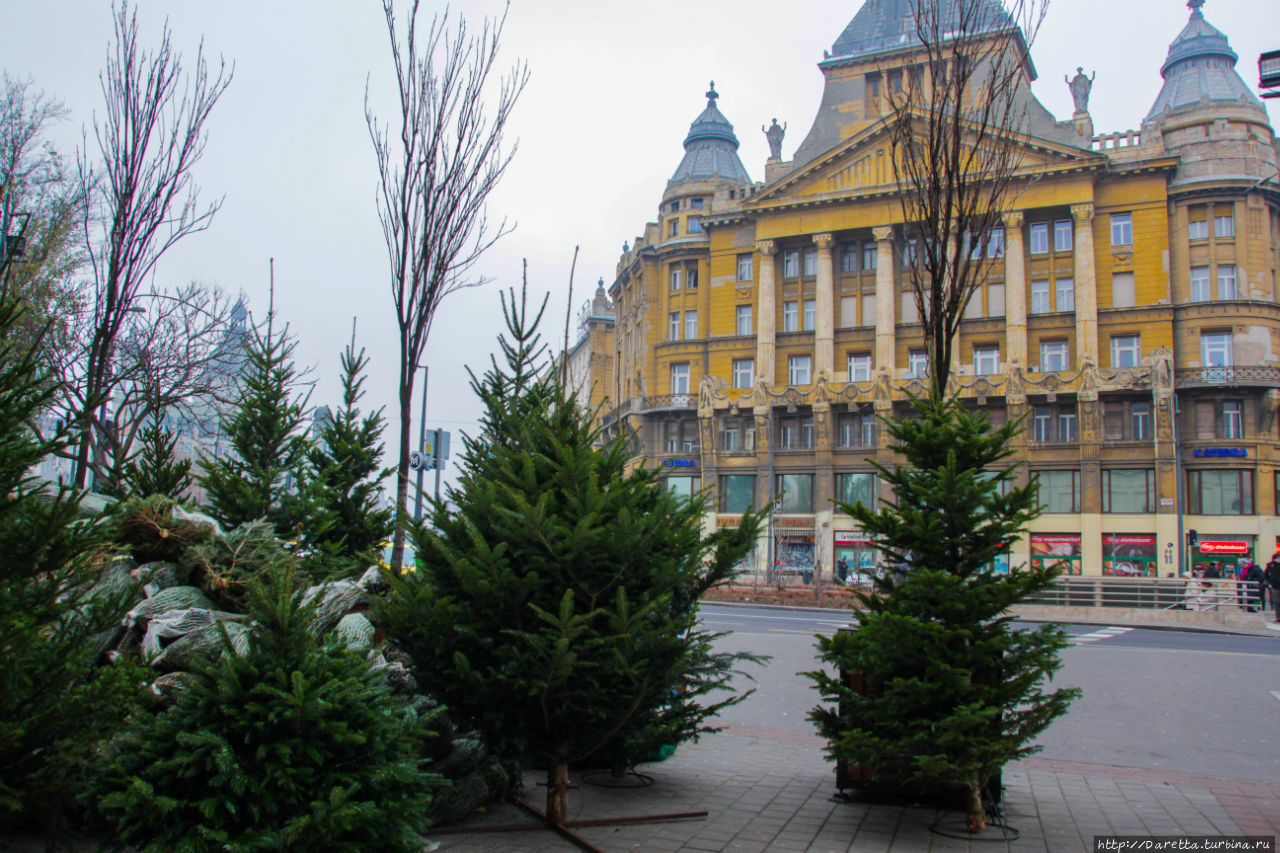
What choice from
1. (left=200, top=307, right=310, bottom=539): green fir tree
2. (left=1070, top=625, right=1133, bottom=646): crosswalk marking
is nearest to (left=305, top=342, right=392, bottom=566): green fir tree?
(left=200, top=307, right=310, bottom=539): green fir tree

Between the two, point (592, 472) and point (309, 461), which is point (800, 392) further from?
point (592, 472)

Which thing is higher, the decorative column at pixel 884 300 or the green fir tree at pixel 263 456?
the decorative column at pixel 884 300

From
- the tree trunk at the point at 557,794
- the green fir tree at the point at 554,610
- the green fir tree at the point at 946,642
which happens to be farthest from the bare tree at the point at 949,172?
the tree trunk at the point at 557,794

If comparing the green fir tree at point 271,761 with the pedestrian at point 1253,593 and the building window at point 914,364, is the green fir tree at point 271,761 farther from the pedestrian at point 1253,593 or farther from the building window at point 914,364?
the building window at point 914,364

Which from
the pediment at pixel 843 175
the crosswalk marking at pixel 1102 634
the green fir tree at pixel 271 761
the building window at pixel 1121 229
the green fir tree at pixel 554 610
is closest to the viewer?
the green fir tree at pixel 271 761

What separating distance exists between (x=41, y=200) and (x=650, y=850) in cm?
2062

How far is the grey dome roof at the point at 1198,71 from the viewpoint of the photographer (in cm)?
5162

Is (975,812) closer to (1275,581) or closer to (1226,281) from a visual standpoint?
(1275,581)

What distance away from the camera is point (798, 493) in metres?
53.8

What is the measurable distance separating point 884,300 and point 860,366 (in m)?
3.88

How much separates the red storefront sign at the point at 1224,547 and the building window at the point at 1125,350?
9168 mm

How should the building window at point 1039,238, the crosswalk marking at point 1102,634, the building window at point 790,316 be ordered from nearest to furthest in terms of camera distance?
the crosswalk marking at point 1102,634 < the building window at point 1039,238 < the building window at point 790,316

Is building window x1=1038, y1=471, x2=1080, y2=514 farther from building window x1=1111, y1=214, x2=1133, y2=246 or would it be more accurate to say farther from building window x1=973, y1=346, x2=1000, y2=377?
building window x1=1111, y1=214, x2=1133, y2=246

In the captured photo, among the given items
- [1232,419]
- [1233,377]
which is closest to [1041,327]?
[1233,377]
